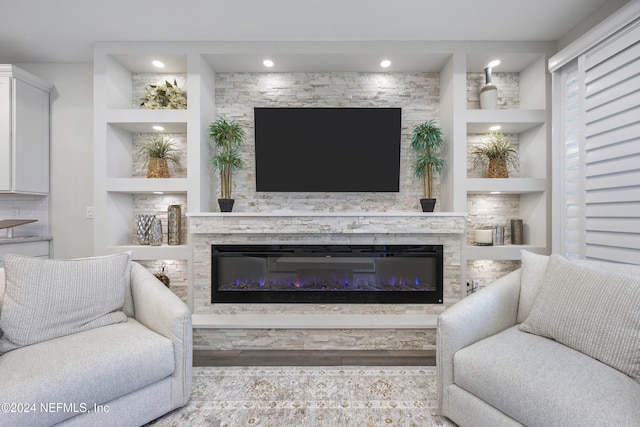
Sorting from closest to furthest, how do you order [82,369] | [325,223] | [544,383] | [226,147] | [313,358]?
[544,383] < [82,369] < [313,358] < [325,223] < [226,147]

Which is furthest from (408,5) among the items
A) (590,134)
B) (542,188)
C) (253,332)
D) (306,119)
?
(253,332)

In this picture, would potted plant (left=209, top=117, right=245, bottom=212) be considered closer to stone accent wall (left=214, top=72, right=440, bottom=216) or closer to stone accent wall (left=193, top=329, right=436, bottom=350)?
stone accent wall (left=214, top=72, right=440, bottom=216)

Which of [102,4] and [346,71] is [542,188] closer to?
[346,71]

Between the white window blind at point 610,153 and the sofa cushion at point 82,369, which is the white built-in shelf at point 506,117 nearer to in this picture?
the white window blind at point 610,153

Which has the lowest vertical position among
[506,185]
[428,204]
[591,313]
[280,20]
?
[591,313]

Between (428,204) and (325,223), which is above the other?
(428,204)

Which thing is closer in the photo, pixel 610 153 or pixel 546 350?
pixel 546 350

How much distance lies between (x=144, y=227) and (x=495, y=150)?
3.29 m

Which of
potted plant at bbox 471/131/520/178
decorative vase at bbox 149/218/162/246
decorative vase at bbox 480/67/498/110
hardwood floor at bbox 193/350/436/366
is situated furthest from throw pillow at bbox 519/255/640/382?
decorative vase at bbox 149/218/162/246

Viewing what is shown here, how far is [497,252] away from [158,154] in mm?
3193

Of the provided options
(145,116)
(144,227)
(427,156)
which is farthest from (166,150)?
(427,156)

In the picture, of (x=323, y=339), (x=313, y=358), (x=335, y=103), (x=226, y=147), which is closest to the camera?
(x=313, y=358)

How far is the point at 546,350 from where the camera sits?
1.50 meters

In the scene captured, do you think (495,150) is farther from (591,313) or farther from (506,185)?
(591,313)
